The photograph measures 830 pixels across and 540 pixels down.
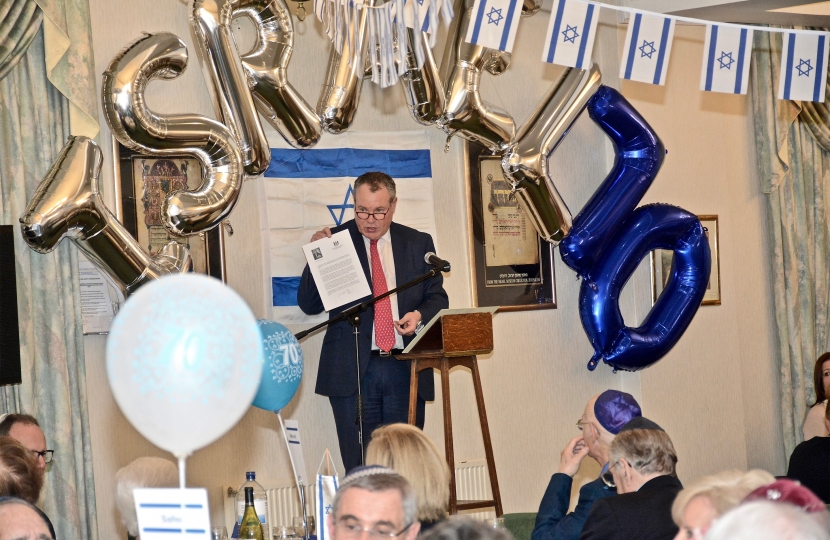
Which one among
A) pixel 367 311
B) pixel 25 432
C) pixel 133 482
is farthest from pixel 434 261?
pixel 133 482

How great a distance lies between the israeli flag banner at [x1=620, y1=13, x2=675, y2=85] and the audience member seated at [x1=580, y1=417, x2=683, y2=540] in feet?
6.07

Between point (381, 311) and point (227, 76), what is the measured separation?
142 cm

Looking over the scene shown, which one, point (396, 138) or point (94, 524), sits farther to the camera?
point (396, 138)

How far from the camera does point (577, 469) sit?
383 centimetres

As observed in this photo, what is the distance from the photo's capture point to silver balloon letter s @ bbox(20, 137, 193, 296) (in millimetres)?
3971

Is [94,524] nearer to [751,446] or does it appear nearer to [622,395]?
[622,395]

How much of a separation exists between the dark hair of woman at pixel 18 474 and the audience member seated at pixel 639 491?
155 centimetres

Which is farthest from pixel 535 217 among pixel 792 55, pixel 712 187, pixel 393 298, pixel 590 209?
pixel 712 187

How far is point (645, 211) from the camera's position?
19.3 feet

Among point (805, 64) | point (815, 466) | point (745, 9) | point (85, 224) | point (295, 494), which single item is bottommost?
point (295, 494)

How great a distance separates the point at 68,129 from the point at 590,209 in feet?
9.15

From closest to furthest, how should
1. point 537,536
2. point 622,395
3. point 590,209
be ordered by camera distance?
point 537,536, point 622,395, point 590,209

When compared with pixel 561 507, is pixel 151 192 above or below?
above

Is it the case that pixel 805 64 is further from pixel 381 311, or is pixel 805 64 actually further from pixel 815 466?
pixel 381 311
